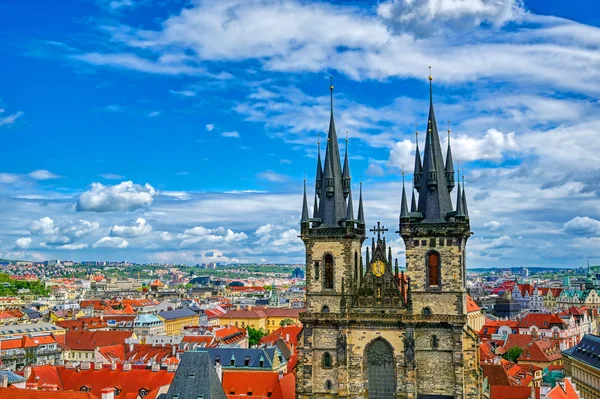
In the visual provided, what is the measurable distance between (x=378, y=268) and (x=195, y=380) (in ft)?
65.1

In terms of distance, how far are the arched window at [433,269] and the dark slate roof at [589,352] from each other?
43.1m

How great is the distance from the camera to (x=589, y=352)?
10131cm

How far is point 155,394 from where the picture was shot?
239ft

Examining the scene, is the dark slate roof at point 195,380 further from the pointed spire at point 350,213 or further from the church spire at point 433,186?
the church spire at point 433,186

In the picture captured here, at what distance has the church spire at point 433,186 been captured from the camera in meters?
66.6

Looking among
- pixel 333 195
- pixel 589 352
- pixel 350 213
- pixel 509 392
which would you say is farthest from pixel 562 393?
pixel 589 352

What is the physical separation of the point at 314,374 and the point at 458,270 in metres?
16.4

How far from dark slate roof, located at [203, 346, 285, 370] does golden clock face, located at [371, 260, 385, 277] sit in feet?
119

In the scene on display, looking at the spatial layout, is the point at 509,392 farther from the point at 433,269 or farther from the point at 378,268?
the point at 378,268

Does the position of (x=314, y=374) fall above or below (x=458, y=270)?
below

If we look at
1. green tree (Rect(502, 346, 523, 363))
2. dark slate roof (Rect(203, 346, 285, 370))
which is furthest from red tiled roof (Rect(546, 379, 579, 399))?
green tree (Rect(502, 346, 523, 363))

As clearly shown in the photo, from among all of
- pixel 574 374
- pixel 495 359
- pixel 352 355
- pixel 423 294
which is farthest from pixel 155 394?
pixel 574 374

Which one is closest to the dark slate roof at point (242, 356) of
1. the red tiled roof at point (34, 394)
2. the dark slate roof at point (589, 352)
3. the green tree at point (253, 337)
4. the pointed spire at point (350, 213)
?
the pointed spire at point (350, 213)

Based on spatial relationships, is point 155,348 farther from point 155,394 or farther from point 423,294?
point 423,294
